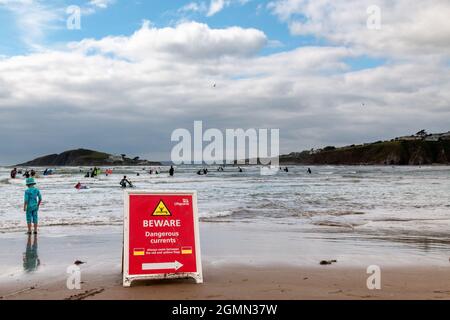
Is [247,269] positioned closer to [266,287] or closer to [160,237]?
[266,287]

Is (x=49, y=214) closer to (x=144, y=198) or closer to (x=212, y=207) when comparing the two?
(x=212, y=207)

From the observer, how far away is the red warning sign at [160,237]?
6980mm

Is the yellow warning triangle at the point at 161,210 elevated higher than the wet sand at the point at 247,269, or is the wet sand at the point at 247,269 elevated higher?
the yellow warning triangle at the point at 161,210

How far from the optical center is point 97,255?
960cm

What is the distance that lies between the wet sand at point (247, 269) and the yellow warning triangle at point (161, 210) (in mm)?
965

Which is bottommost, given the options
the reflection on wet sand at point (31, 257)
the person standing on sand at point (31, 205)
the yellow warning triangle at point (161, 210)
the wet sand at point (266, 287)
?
the reflection on wet sand at point (31, 257)

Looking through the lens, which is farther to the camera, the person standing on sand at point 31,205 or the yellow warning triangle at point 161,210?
the person standing on sand at point 31,205

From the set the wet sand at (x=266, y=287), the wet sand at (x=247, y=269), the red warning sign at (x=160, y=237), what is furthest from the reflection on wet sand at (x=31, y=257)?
the red warning sign at (x=160, y=237)

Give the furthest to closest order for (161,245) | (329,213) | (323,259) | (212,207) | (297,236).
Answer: (212,207)
(329,213)
(297,236)
(323,259)
(161,245)

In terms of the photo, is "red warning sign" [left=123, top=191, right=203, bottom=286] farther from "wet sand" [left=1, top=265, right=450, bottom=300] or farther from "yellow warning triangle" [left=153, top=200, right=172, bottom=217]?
"wet sand" [left=1, top=265, right=450, bottom=300]

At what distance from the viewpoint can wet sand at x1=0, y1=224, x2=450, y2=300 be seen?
21.3 ft

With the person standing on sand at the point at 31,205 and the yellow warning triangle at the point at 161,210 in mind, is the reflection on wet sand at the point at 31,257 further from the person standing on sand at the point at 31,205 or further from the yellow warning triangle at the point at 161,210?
the yellow warning triangle at the point at 161,210
